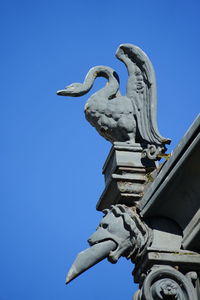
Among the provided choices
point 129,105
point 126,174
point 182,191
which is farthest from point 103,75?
point 182,191

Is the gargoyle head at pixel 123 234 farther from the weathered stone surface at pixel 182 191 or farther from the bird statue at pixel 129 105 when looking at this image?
the bird statue at pixel 129 105

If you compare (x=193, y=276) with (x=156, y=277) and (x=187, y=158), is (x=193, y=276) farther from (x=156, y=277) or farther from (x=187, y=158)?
(x=187, y=158)

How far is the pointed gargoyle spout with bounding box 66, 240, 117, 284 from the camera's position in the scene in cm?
542

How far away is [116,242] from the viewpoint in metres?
5.53

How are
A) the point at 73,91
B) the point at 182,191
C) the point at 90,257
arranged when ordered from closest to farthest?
the point at 182,191 → the point at 90,257 → the point at 73,91

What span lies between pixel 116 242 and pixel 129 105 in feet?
5.63

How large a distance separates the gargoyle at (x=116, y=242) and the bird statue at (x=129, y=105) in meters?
0.95

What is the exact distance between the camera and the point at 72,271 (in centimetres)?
541

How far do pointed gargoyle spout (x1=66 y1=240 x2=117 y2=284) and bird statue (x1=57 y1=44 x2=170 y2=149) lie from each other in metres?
1.21

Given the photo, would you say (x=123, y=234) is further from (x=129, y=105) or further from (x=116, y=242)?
(x=129, y=105)

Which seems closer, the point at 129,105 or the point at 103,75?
the point at 129,105

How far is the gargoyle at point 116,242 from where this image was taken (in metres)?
5.46

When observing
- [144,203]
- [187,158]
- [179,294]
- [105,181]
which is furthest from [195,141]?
[105,181]

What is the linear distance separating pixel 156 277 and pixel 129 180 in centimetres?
108
